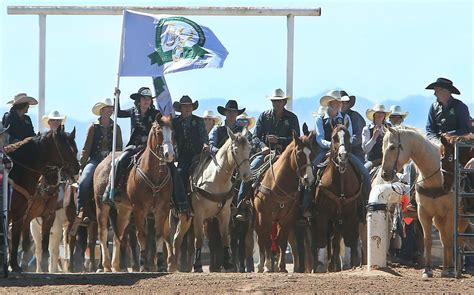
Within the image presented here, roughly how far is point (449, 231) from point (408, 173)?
323cm

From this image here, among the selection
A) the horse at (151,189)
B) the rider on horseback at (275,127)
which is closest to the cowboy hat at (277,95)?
the rider on horseback at (275,127)

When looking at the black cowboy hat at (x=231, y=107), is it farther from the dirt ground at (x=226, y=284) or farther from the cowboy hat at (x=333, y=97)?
the dirt ground at (x=226, y=284)

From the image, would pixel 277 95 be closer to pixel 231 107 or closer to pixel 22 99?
pixel 231 107

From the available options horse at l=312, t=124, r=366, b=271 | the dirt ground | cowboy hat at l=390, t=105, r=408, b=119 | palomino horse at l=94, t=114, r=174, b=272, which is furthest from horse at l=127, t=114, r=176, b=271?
cowboy hat at l=390, t=105, r=408, b=119

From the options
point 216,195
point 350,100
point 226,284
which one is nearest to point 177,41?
point 216,195

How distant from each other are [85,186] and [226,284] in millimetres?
7012

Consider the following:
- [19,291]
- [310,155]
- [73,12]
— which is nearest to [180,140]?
[310,155]

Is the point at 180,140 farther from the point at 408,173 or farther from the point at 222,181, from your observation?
the point at 408,173

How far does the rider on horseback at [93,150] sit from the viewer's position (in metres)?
24.3

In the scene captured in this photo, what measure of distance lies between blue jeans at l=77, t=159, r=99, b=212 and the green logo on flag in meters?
2.78

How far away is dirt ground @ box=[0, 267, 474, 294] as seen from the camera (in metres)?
17.3

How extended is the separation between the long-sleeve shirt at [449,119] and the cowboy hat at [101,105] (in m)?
6.84

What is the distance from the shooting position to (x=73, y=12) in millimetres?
26828

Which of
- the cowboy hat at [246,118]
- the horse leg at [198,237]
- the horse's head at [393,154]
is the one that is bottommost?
the horse leg at [198,237]
